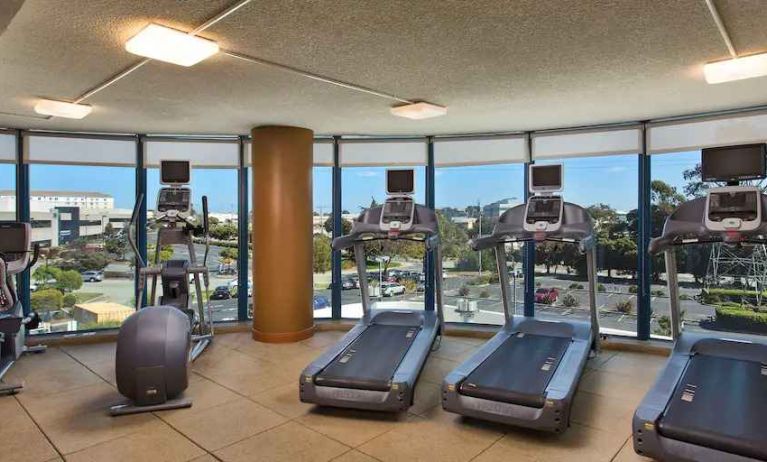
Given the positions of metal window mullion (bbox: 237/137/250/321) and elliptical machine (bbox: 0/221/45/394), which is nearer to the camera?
elliptical machine (bbox: 0/221/45/394)

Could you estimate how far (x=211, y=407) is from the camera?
13.4ft

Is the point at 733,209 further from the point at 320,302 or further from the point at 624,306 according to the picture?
the point at 320,302

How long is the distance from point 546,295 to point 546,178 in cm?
210

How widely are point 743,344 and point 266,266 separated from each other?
16.4ft

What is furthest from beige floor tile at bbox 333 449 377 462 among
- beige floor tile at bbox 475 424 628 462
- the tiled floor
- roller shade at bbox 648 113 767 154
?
roller shade at bbox 648 113 767 154

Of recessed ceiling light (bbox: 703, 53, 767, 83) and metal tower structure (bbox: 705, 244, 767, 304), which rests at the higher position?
recessed ceiling light (bbox: 703, 53, 767, 83)

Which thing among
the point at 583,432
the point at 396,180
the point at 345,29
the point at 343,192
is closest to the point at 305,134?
the point at 343,192

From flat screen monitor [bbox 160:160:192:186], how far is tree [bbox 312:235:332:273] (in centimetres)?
197

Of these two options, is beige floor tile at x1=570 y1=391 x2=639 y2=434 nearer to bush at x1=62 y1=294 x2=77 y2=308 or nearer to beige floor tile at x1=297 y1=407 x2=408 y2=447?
beige floor tile at x1=297 y1=407 x2=408 y2=447

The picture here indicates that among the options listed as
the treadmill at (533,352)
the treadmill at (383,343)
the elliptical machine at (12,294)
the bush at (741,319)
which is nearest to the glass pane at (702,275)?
the bush at (741,319)

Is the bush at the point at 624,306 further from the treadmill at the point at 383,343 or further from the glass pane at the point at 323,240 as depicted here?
the glass pane at the point at 323,240

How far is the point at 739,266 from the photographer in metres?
5.41

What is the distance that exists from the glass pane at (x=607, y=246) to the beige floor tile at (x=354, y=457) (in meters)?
3.53

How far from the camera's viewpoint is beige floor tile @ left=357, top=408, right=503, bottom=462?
328 centimetres
